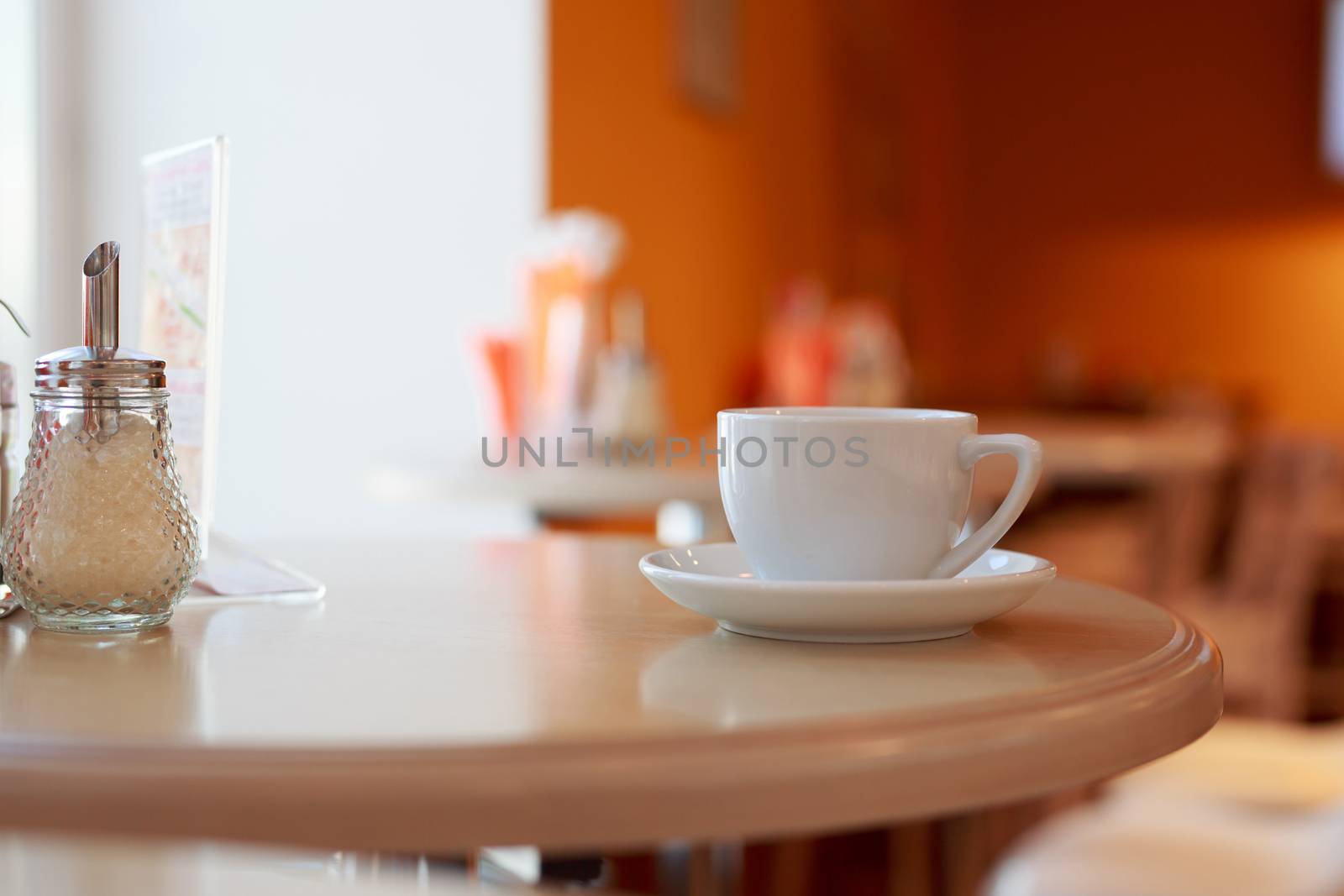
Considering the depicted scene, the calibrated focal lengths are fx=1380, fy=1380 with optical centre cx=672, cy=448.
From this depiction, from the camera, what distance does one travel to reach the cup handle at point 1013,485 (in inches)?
22.9

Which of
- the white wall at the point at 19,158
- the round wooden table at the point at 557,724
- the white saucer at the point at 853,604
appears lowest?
the round wooden table at the point at 557,724

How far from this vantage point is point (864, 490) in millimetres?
570

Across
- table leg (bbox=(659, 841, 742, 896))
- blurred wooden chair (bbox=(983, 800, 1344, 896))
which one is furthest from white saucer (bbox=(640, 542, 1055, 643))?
table leg (bbox=(659, 841, 742, 896))

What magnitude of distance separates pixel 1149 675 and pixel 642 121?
2556 mm

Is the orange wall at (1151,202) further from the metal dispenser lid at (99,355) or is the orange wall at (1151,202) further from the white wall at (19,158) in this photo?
the metal dispenser lid at (99,355)

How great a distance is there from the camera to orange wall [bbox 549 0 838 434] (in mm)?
2615

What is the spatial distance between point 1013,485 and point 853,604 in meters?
0.11

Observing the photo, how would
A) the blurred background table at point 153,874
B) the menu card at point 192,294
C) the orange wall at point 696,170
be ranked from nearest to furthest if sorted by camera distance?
the blurred background table at point 153,874 → the menu card at point 192,294 → the orange wall at point 696,170

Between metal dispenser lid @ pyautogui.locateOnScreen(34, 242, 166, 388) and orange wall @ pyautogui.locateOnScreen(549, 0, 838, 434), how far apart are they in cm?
191

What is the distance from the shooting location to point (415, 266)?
2.50 m

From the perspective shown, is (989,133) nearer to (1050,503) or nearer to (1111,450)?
(1050,503)

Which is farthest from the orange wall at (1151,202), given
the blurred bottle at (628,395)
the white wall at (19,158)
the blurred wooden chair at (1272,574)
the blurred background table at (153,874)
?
the blurred background table at (153,874)

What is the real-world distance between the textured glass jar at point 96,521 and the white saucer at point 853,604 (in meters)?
0.21

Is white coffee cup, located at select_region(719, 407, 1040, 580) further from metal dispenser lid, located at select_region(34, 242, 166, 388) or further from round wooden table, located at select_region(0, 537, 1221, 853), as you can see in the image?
metal dispenser lid, located at select_region(34, 242, 166, 388)
